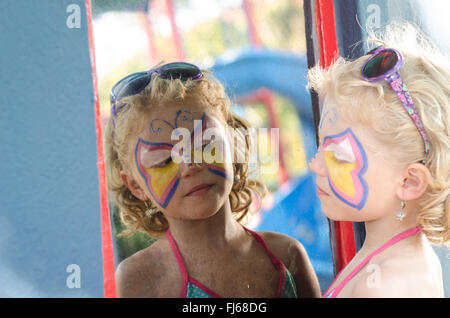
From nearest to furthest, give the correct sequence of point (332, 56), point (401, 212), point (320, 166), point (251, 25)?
point (401, 212), point (320, 166), point (251, 25), point (332, 56)

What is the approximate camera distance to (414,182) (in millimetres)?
1511

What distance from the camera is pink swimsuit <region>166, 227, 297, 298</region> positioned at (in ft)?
5.51

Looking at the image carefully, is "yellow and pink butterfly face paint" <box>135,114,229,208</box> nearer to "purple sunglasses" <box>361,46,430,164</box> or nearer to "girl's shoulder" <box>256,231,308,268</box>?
"girl's shoulder" <box>256,231,308,268</box>

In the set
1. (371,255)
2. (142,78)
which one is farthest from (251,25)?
(371,255)

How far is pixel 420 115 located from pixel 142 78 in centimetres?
89

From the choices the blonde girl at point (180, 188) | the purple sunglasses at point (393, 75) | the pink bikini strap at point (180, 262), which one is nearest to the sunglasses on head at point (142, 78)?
the blonde girl at point (180, 188)

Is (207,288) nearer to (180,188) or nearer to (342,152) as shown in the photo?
(180,188)

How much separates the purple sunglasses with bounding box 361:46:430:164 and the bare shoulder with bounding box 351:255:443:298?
319mm

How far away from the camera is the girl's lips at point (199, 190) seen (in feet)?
5.46

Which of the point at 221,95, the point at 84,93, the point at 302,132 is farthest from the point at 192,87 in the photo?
the point at 302,132

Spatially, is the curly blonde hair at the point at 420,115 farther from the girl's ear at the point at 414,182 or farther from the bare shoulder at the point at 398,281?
the bare shoulder at the point at 398,281

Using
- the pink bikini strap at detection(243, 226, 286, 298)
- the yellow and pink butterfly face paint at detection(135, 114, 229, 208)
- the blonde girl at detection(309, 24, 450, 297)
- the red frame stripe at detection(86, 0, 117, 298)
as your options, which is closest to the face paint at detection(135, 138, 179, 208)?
the yellow and pink butterfly face paint at detection(135, 114, 229, 208)

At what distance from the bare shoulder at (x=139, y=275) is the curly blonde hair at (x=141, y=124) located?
8 cm

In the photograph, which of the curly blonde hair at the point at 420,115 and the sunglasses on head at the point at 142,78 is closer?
the curly blonde hair at the point at 420,115
